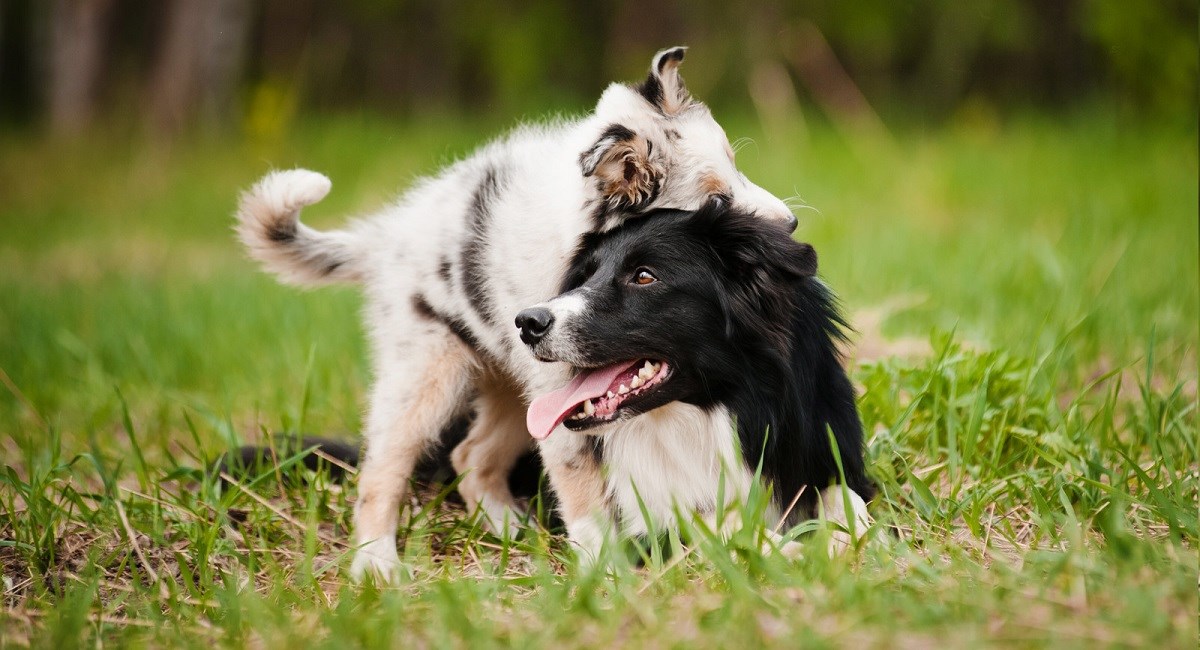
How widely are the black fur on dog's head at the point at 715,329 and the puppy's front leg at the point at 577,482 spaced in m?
0.25

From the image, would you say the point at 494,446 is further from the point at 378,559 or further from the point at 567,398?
the point at 567,398

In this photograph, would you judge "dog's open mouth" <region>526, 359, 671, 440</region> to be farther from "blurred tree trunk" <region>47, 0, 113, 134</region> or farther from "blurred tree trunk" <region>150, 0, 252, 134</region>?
"blurred tree trunk" <region>47, 0, 113, 134</region>

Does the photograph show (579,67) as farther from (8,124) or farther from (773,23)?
(8,124)

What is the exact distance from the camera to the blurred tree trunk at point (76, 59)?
1262 centimetres

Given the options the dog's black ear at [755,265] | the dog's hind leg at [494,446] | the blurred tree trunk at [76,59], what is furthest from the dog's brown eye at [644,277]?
the blurred tree trunk at [76,59]

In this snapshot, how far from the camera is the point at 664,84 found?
298cm

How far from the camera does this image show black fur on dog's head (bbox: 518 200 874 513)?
256 centimetres

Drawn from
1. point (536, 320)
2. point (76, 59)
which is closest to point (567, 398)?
point (536, 320)

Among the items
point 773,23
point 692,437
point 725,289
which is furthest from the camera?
point 773,23

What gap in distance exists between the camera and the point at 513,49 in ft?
37.0

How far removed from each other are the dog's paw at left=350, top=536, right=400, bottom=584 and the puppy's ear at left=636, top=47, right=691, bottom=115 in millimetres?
1479

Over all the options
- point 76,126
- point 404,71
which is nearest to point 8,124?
point 76,126

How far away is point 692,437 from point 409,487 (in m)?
0.99

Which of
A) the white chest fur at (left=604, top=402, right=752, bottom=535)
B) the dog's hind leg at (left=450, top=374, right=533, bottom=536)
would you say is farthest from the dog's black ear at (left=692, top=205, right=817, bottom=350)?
the dog's hind leg at (left=450, top=374, right=533, bottom=536)
